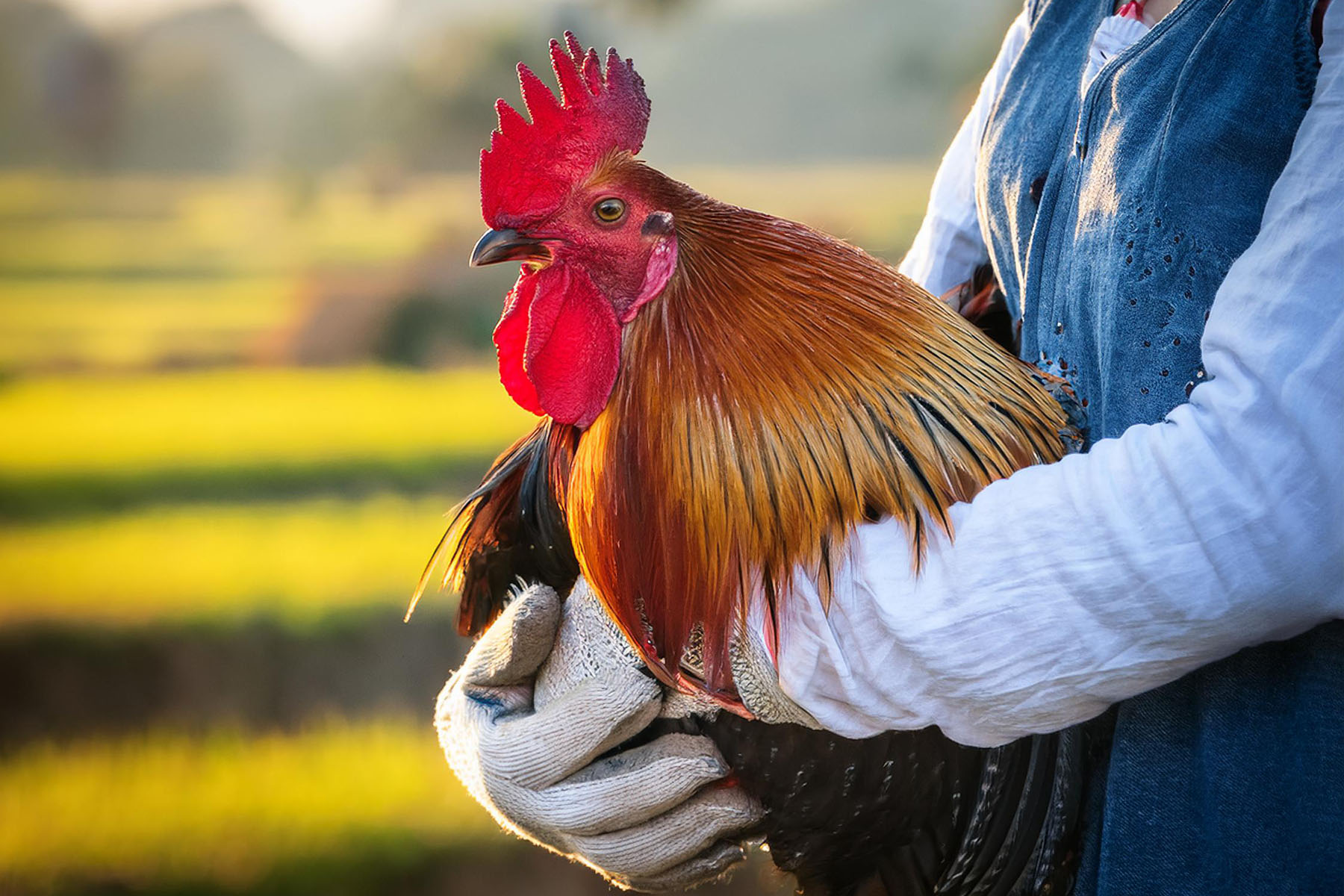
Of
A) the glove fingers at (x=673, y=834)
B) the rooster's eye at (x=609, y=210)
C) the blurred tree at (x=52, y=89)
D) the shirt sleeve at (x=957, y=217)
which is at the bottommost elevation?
the glove fingers at (x=673, y=834)

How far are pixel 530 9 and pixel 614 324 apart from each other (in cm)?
403

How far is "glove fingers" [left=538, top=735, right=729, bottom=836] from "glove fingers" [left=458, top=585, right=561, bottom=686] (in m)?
0.17

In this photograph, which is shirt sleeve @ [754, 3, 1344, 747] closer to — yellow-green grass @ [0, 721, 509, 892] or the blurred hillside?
yellow-green grass @ [0, 721, 509, 892]

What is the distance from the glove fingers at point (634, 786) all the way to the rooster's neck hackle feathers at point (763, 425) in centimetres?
14

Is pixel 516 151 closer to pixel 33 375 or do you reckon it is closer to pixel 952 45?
pixel 33 375

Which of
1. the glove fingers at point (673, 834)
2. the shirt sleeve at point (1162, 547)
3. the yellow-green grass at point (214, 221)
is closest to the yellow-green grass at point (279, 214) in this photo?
the yellow-green grass at point (214, 221)

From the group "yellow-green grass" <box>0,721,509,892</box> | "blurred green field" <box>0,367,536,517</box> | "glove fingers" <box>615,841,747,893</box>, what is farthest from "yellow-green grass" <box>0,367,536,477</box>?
"glove fingers" <box>615,841,747,893</box>

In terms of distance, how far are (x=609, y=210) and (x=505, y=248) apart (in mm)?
125

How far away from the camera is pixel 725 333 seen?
3.71 feet

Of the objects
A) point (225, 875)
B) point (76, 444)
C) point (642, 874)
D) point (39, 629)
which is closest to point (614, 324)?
point (642, 874)

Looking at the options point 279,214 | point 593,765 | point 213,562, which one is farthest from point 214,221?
point 593,765

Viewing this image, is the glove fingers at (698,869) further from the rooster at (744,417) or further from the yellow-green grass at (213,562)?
the yellow-green grass at (213,562)

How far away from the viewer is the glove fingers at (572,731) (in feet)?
4.09

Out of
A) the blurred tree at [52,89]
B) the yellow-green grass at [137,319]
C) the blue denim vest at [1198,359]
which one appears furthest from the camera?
the yellow-green grass at [137,319]
